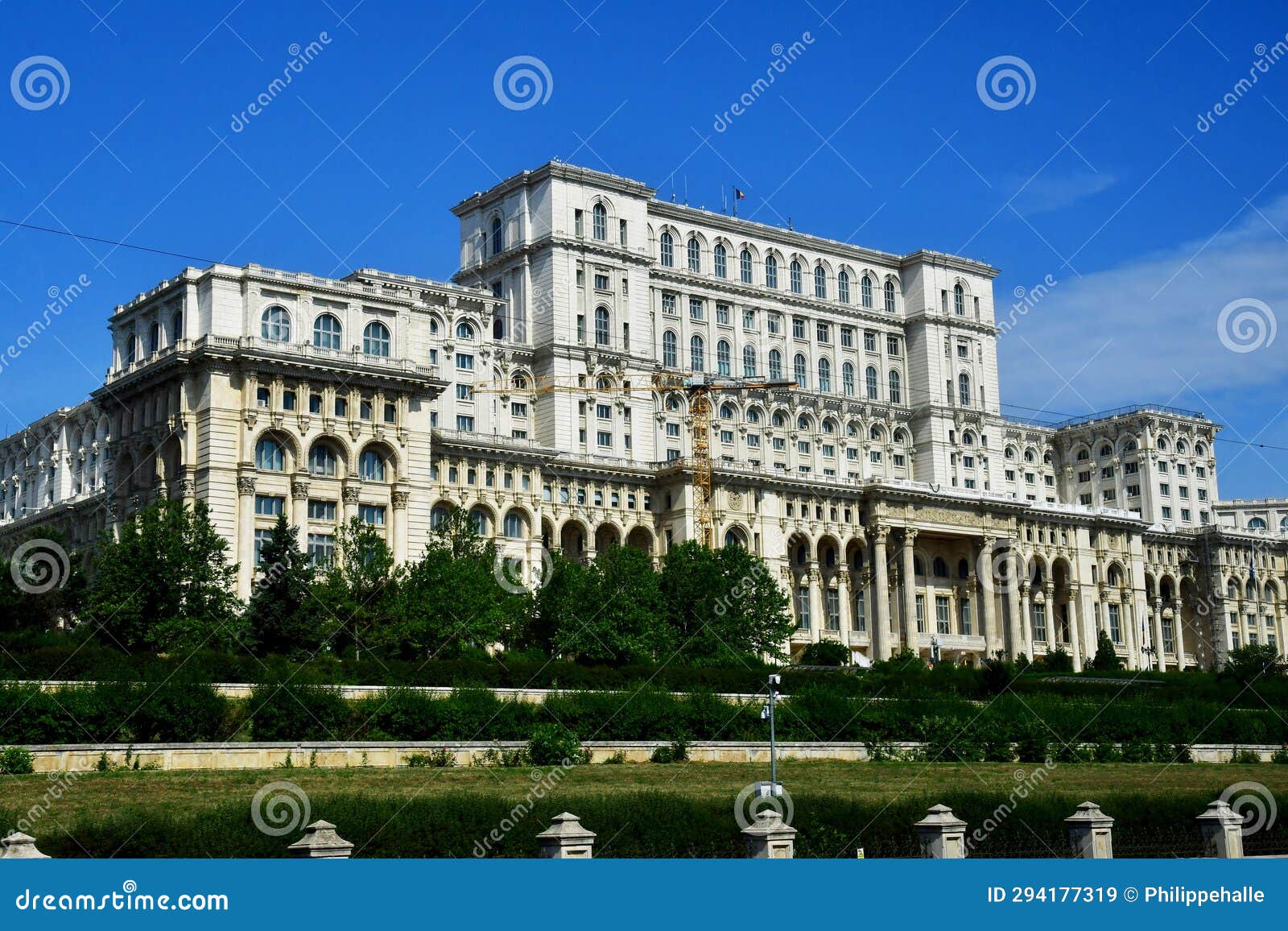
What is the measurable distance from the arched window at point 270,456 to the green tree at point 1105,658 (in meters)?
59.2

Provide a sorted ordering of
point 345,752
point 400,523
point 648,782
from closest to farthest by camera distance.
Result: point 648,782 → point 345,752 → point 400,523

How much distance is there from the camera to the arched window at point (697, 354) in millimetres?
120625

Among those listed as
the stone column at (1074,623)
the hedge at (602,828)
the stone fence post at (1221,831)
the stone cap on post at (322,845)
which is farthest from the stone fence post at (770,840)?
the stone column at (1074,623)

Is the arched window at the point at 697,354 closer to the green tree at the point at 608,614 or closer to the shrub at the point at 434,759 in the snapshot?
the green tree at the point at 608,614

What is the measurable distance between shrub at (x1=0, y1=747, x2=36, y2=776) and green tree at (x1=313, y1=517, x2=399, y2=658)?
83.1ft

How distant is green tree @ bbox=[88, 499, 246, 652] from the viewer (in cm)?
6900

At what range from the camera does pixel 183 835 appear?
2903 cm

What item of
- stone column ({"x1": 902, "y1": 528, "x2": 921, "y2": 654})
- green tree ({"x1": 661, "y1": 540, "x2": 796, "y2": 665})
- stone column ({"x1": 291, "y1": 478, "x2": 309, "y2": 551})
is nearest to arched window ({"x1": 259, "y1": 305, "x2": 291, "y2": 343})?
stone column ({"x1": 291, "y1": 478, "x2": 309, "y2": 551})

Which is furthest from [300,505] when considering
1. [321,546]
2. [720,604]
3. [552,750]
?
[552,750]

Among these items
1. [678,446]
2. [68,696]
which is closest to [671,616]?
[678,446]

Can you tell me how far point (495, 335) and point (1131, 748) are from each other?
199 feet

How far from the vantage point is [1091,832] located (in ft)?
108

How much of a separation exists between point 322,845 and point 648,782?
78.3 feet

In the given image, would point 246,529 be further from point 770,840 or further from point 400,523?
point 770,840
